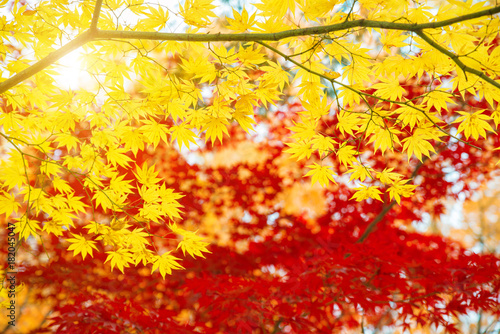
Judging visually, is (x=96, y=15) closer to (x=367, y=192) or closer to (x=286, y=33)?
(x=286, y=33)

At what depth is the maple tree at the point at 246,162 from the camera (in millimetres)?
1424

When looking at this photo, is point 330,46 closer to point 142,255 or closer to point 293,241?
point 142,255

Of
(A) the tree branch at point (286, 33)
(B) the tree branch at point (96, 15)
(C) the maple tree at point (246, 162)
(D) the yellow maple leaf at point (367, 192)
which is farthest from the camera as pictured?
(D) the yellow maple leaf at point (367, 192)

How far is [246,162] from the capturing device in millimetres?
3941

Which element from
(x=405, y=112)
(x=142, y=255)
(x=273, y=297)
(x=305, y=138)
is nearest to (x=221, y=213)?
(x=273, y=297)

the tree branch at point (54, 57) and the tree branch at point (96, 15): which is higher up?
the tree branch at point (96, 15)

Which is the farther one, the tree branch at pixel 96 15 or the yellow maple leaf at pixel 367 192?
the yellow maple leaf at pixel 367 192

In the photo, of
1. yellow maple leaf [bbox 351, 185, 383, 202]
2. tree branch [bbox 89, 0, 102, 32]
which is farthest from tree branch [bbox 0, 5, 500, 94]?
yellow maple leaf [bbox 351, 185, 383, 202]

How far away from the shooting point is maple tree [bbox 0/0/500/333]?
56.1 inches

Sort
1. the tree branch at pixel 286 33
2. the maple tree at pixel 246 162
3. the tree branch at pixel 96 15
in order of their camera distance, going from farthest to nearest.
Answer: the maple tree at pixel 246 162 → the tree branch at pixel 96 15 → the tree branch at pixel 286 33

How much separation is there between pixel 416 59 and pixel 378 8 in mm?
273

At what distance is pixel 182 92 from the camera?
1538mm

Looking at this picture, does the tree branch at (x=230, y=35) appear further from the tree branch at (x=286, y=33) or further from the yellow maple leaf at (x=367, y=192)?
the yellow maple leaf at (x=367, y=192)

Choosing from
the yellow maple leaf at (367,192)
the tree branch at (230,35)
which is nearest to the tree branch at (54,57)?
the tree branch at (230,35)
